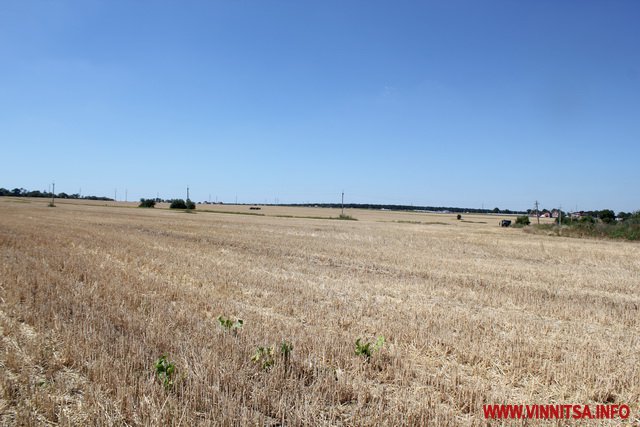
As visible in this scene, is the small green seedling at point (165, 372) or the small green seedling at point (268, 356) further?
the small green seedling at point (268, 356)

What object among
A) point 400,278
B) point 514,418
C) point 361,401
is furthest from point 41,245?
point 514,418

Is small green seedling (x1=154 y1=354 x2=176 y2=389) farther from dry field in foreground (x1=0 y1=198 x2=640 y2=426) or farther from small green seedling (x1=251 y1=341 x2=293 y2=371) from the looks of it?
small green seedling (x1=251 y1=341 x2=293 y2=371)

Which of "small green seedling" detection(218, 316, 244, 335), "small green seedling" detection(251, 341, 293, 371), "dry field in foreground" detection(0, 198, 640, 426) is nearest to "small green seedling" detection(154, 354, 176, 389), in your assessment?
"dry field in foreground" detection(0, 198, 640, 426)

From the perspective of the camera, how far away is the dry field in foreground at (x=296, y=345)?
385cm

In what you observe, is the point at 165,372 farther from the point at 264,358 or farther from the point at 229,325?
the point at 229,325

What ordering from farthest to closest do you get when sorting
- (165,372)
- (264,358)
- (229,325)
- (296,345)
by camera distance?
1. (229,325)
2. (296,345)
3. (264,358)
4. (165,372)

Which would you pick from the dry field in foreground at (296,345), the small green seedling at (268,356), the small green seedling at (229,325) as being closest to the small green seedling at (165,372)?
the dry field in foreground at (296,345)

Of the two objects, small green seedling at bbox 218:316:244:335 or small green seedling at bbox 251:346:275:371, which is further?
small green seedling at bbox 218:316:244:335

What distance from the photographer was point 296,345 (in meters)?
5.56

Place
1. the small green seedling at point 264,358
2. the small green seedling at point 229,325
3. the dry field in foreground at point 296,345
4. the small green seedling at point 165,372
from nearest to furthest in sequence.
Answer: the dry field in foreground at point 296,345
the small green seedling at point 165,372
the small green seedling at point 264,358
the small green seedling at point 229,325

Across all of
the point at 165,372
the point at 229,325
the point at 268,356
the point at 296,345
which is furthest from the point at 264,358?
the point at 229,325

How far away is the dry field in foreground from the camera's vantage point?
385cm

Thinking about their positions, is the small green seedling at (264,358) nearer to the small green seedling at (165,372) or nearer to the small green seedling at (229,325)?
the small green seedling at (165,372)

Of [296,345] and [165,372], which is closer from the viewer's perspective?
[165,372]
